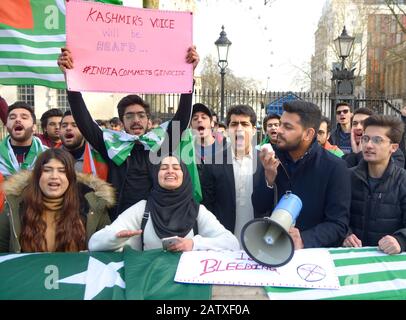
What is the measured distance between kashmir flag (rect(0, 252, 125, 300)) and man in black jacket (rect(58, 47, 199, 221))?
808 mm

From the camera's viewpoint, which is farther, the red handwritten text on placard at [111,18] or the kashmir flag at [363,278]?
the red handwritten text on placard at [111,18]

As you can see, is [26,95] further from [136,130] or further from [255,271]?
[255,271]

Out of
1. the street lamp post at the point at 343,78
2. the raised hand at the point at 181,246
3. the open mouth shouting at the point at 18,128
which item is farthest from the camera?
the street lamp post at the point at 343,78

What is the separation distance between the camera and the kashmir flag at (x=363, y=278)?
251cm

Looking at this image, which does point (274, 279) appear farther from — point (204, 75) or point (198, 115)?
point (204, 75)

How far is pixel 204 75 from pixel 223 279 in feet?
131

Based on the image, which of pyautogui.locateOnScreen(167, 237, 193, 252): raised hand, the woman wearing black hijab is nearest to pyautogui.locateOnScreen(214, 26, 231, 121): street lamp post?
the woman wearing black hijab

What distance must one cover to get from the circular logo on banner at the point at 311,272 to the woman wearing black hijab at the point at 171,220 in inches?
20.8

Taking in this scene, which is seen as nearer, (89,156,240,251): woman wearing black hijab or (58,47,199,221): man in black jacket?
(89,156,240,251): woman wearing black hijab

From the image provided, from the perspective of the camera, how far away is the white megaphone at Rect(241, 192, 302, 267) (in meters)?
2.53

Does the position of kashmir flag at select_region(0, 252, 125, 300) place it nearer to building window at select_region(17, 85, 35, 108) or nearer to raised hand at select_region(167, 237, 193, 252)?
raised hand at select_region(167, 237, 193, 252)

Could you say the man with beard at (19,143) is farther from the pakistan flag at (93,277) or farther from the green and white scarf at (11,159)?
the pakistan flag at (93,277)

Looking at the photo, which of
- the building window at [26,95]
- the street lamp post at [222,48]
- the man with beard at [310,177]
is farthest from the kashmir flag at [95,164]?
the building window at [26,95]

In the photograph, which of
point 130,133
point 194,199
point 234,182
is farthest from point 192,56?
point 194,199
